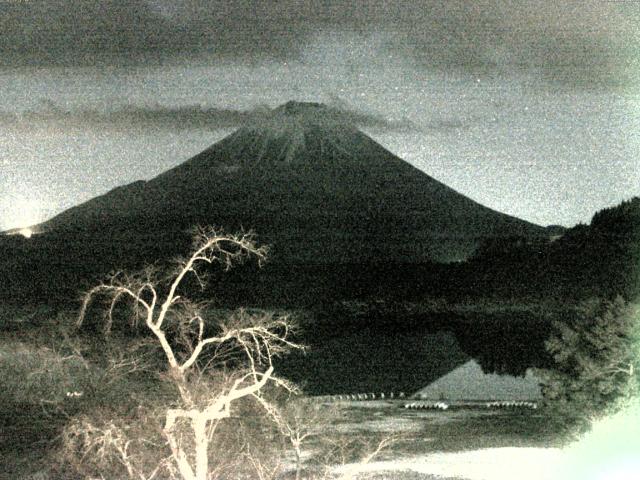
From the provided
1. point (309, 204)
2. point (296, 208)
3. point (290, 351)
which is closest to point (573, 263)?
point (290, 351)

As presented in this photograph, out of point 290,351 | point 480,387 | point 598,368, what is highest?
point 290,351

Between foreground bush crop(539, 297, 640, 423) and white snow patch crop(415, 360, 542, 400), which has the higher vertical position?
foreground bush crop(539, 297, 640, 423)

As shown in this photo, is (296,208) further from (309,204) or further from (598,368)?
(598,368)

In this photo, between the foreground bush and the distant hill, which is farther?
the distant hill

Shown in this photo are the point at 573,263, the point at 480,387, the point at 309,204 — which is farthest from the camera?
the point at 309,204

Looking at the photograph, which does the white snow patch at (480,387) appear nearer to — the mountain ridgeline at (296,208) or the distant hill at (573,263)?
the distant hill at (573,263)

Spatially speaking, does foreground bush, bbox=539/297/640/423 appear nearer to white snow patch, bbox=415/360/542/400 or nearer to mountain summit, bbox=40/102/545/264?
white snow patch, bbox=415/360/542/400

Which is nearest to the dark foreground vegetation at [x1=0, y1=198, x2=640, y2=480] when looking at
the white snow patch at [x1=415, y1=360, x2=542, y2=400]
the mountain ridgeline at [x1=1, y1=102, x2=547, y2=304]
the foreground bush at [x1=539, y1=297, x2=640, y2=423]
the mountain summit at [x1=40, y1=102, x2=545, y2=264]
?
the foreground bush at [x1=539, y1=297, x2=640, y2=423]

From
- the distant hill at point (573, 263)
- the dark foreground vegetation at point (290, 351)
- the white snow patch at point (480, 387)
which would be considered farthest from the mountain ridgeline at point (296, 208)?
the white snow patch at point (480, 387)
